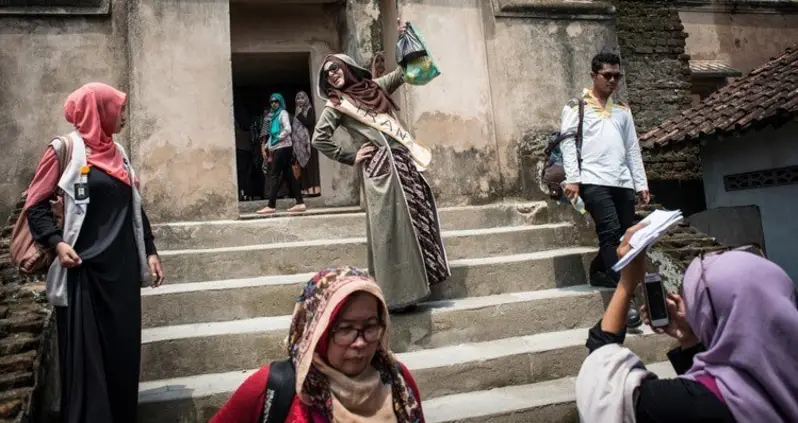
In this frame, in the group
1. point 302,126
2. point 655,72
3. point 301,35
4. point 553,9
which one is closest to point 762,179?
point 553,9

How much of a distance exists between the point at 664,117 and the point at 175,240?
10588 millimetres

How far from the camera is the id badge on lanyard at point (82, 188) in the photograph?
2.62 meters

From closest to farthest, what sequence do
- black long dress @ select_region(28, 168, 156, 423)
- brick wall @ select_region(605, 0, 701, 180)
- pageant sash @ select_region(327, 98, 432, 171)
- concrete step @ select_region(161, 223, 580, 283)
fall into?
black long dress @ select_region(28, 168, 156, 423) → pageant sash @ select_region(327, 98, 432, 171) → concrete step @ select_region(161, 223, 580, 283) → brick wall @ select_region(605, 0, 701, 180)

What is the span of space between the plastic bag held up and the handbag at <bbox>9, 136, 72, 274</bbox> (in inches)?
88.2

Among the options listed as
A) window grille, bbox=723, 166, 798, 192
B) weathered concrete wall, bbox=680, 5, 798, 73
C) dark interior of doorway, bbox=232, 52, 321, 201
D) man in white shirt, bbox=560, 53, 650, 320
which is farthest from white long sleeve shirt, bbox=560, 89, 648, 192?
weathered concrete wall, bbox=680, 5, 798, 73

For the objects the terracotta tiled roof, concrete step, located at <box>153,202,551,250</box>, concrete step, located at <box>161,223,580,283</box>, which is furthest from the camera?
the terracotta tiled roof

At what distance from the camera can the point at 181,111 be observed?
18.9 ft

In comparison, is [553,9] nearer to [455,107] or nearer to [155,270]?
[455,107]

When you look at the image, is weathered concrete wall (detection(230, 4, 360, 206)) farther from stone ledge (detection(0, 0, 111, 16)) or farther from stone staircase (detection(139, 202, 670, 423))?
stone staircase (detection(139, 202, 670, 423))

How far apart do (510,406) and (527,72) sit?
4680 millimetres

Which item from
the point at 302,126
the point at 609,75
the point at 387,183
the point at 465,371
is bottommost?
the point at 465,371

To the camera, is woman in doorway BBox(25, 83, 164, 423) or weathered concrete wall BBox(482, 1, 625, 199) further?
weathered concrete wall BBox(482, 1, 625, 199)

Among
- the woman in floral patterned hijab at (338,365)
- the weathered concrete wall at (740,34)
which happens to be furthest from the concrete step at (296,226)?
the weathered concrete wall at (740,34)

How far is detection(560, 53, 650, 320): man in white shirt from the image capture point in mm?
4074
